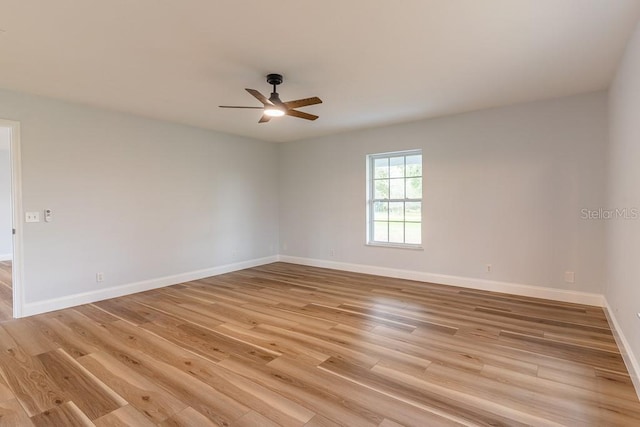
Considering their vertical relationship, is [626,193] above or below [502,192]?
below

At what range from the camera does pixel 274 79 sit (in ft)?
10.7

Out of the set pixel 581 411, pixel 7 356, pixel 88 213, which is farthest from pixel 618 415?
pixel 88 213

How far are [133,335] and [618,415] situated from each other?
3.80 meters

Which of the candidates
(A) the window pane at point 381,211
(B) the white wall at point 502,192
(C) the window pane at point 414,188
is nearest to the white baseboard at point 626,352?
(B) the white wall at point 502,192

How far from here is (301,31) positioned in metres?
2.48

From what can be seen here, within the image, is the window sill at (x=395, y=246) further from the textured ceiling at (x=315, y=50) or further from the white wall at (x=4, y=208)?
the white wall at (x=4, y=208)

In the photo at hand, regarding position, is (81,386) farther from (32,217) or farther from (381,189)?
(381,189)

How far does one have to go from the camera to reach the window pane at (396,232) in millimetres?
5562

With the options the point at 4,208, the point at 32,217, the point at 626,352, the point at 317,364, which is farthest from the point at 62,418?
the point at 4,208

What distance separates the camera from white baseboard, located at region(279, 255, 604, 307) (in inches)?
158

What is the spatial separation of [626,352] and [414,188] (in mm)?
3323

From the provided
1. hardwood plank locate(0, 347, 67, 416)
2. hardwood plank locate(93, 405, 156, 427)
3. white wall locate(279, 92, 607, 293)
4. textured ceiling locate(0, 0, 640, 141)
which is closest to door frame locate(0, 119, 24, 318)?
textured ceiling locate(0, 0, 640, 141)

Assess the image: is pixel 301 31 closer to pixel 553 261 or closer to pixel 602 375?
pixel 602 375

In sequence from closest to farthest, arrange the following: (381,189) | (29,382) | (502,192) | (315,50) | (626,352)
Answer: (29,382), (626,352), (315,50), (502,192), (381,189)
